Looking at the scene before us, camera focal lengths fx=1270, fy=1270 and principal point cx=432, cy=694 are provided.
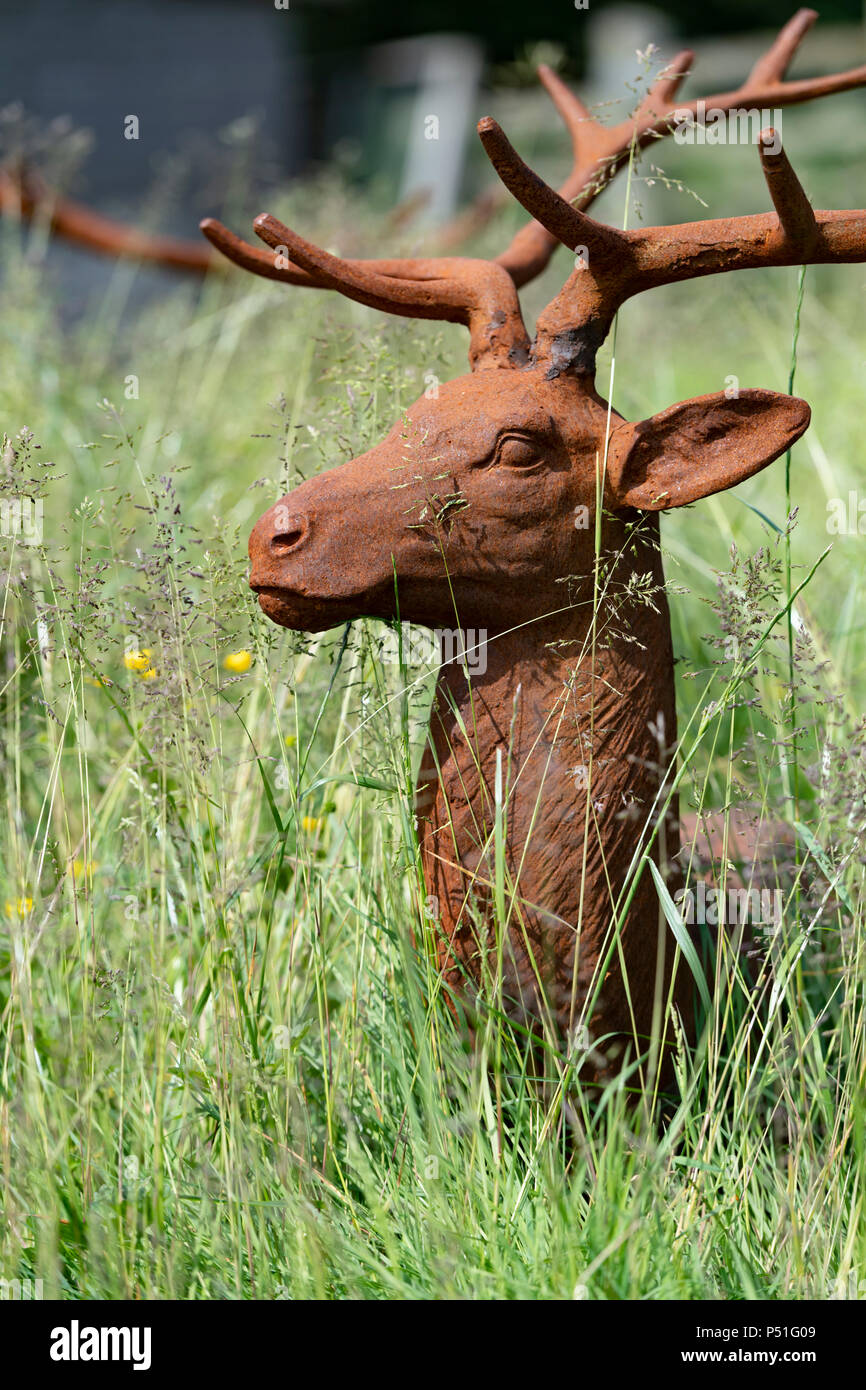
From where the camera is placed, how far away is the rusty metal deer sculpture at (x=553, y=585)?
185cm

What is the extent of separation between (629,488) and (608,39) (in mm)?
11247

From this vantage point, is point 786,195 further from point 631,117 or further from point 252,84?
point 252,84

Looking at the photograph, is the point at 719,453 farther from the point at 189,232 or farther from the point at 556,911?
the point at 189,232

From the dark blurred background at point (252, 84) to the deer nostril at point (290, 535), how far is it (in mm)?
9869

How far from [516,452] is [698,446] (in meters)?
0.29

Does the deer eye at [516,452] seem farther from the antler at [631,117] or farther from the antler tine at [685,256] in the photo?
the antler at [631,117]

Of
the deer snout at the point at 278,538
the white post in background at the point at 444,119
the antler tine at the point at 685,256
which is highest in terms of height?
the white post in background at the point at 444,119

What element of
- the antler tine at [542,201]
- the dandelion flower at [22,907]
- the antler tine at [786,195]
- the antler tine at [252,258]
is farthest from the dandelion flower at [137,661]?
the antler tine at [786,195]

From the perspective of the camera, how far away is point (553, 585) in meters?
1.93

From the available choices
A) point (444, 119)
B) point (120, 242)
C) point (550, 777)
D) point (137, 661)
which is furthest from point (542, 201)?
point (444, 119)

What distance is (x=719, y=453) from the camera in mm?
1932

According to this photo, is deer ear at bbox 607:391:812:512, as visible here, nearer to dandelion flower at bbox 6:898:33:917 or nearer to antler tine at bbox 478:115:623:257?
antler tine at bbox 478:115:623:257

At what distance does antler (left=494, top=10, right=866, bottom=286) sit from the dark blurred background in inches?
339
